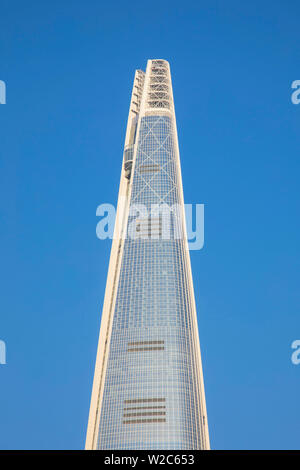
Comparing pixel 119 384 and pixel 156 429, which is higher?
pixel 119 384

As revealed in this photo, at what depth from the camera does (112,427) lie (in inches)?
7407

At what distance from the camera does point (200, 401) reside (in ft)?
642
